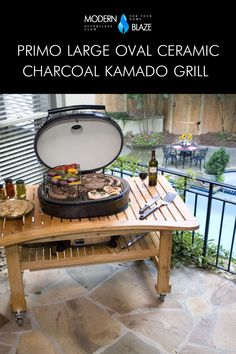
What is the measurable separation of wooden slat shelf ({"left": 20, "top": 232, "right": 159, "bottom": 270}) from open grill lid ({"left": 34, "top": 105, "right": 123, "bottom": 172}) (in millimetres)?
523

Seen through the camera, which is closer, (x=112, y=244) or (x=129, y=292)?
(x=112, y=244)

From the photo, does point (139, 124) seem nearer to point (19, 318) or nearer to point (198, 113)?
point (198, 113)

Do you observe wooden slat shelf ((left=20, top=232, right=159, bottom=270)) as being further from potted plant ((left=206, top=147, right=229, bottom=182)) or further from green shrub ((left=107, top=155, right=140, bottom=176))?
potted plant ((left=206, top=147, right=229, bottom=182))

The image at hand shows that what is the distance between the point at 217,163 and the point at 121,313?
369 cm

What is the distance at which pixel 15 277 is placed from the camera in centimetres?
171

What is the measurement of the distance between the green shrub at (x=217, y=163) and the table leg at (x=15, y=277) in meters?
3.83

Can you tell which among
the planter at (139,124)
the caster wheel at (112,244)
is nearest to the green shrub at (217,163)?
the planter at (139,124)

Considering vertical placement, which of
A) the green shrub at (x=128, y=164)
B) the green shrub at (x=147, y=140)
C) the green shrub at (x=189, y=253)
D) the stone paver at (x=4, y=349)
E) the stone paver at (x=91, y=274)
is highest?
the green shrub at (x=128, y=164)

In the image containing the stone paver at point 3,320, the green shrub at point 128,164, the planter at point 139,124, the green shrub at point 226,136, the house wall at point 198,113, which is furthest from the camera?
the green shrub at point 226,136

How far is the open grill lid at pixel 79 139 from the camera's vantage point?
1844 mm

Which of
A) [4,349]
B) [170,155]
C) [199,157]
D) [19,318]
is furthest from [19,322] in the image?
[199,157]

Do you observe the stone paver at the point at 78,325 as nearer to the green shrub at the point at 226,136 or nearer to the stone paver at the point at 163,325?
the stone paver at the point at 163,325
